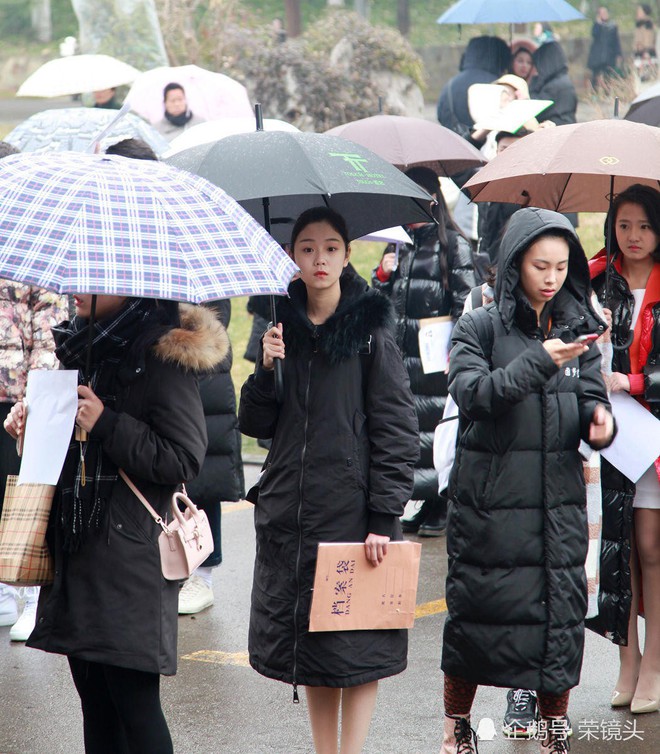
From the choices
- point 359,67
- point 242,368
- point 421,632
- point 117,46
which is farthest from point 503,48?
point 421,632

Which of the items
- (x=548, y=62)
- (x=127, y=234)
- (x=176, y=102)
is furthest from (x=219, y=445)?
(x=548, y=62)

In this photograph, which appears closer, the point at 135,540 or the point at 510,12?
the point at 135,540

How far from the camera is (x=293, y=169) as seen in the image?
4.34 m

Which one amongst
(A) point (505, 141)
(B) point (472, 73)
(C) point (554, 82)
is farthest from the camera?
(B) point (472, 73)

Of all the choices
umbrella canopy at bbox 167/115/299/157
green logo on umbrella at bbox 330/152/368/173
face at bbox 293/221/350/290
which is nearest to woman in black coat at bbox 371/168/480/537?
umbrella canopy at bbox 167/115/299/157

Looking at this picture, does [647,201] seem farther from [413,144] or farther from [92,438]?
[413,144]

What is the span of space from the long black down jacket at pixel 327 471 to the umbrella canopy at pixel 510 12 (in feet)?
29.0

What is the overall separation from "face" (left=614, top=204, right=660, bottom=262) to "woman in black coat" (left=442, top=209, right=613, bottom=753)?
663 mm

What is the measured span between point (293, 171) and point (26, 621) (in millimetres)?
2781

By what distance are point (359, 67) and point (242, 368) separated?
698 centimetres

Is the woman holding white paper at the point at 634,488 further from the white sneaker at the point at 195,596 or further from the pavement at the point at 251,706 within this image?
the white sneaker at the point at 195,596

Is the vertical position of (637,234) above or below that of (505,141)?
below

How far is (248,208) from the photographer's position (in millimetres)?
4918

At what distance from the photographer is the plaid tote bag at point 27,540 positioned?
377cm
